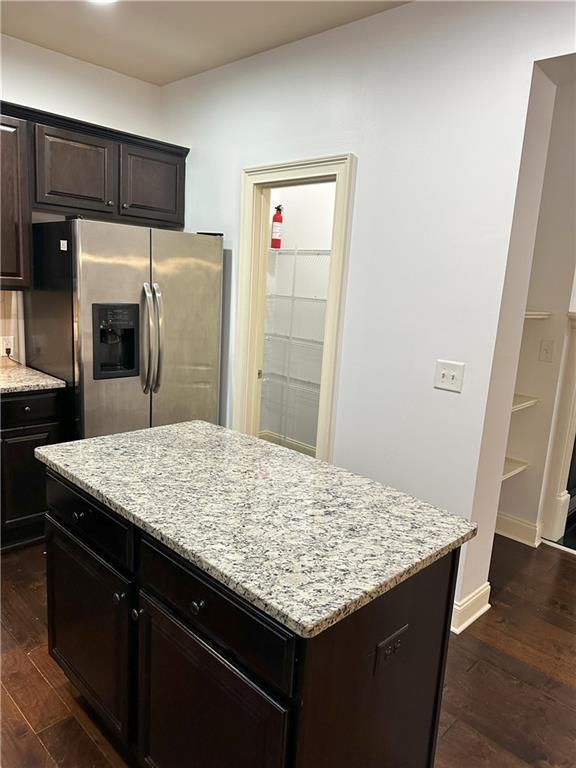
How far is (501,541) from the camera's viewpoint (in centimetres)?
340

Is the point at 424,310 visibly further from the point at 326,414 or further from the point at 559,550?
the point at 559,550

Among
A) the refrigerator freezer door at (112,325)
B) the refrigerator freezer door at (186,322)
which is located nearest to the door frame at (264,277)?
the refrigerator freezer door at (186,322)

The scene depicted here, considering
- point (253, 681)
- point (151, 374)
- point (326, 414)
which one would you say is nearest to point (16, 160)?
point (151, 374)

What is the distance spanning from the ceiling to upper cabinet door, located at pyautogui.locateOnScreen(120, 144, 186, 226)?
527 mm

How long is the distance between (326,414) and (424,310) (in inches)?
30.6

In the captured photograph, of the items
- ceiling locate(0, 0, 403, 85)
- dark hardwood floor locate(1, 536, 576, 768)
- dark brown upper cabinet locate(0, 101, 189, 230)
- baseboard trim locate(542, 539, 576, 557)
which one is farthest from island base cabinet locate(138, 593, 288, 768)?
baseboard trim locate(542, 539, 576, 557)

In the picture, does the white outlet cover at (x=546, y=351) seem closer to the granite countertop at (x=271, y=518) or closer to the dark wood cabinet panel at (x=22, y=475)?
the granite countertop at (x=271, y=518)

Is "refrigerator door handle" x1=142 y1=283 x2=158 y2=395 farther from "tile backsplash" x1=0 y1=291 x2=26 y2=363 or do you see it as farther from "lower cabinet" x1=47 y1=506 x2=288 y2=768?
"lower cabinet" x1=47 y1=506 x2=288 y2=768

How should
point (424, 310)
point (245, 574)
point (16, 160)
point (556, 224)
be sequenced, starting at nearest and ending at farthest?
point (245, 574) → point (424, 310) → point (16, 160) → point (556, 224)

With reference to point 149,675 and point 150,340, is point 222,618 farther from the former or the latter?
point 150,340

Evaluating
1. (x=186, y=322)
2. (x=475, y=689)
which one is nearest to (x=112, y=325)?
(x=186, y=322)

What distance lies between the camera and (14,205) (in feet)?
9.61

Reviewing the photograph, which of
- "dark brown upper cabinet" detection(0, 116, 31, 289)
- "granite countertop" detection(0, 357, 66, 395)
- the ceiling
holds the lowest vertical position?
"granite countertop" detection(0, 357, 66, 395)

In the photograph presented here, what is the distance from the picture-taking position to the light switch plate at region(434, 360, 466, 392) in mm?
2377
